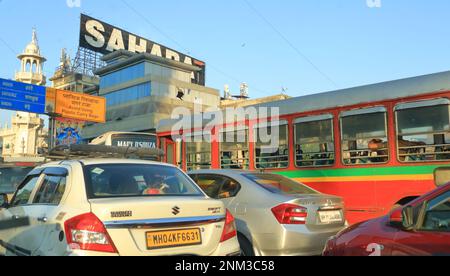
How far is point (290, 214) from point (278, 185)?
2.71 ft

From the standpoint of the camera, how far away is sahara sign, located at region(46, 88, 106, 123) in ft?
95.8

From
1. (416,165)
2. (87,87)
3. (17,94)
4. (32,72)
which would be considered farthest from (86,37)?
(416,165)

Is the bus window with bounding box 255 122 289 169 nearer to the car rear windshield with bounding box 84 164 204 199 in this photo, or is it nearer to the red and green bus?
the red and green bus

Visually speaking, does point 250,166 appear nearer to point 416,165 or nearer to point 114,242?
point 416,165

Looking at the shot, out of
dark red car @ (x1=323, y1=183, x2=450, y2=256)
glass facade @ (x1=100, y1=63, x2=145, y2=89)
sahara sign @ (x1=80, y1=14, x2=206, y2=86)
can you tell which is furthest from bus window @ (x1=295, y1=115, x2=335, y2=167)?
sahara sign @ (x1=80, y1=14, x2=206, y2=86)

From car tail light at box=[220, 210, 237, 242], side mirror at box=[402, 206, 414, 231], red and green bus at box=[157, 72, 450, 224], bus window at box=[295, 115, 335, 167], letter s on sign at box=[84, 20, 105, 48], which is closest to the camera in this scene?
side mirror at box=[402, 206, 414, 231]

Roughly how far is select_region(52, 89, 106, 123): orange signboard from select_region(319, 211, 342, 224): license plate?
26.7m

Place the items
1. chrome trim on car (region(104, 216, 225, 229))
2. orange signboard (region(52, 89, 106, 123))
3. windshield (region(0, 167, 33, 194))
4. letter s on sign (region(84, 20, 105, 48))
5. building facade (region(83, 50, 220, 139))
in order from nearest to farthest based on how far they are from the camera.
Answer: chrome trim on car (region(104, 216, 225, 229)) → windshield (region(0, 167, 33, 194)) → orange signboard (region(52, 89, 106, 123)) → building facade (region(83, 50, 220, 139)) → letter s on sign (region(84, 20, 105, 48))

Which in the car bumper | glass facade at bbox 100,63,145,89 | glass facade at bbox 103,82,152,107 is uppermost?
glass facade at bbox 100,63,145,89

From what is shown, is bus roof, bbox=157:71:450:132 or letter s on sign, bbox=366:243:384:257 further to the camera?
bus roof, bbox=157:71:450:132

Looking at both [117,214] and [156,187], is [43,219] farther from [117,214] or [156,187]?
[156,187]

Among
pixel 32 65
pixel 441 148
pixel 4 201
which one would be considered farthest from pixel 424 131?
pixel 32 65

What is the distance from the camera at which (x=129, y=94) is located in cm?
6028

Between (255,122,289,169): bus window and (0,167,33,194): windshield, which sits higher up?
(255,122,289,169): bus window
